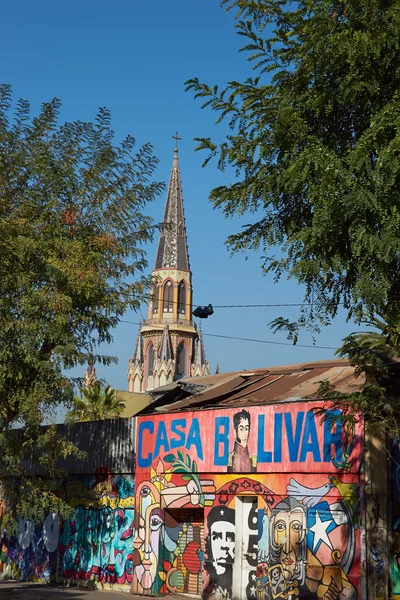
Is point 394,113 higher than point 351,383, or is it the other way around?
point 394,113

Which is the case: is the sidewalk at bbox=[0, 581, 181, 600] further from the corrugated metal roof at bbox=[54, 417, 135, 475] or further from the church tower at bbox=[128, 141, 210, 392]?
the church tower at bbox=[128, 141, 210, 392]

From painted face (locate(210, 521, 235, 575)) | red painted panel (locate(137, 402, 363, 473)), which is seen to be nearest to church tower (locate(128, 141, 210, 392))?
red painted panel (locate(137, 402, 363, 473))

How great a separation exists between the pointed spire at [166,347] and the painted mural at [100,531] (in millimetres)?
75612

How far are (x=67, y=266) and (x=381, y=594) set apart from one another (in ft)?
34.2

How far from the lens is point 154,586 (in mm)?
22250

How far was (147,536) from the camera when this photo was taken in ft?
75.2

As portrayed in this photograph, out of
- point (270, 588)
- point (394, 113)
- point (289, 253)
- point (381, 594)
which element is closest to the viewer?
point (394, 113)

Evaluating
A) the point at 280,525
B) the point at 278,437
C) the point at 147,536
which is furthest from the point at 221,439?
the point at 147,536

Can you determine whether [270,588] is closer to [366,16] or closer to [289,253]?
[289,253]

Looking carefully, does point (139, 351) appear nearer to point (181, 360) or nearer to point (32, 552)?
point (181, 360)

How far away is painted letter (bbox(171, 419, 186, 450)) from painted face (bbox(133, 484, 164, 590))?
1708 millimetres

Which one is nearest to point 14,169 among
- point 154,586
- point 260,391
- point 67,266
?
point 67,266

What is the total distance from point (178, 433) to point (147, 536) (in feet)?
10.5

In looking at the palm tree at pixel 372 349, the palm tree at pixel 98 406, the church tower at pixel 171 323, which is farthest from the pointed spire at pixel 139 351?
the palm tree at pixel 372 349
